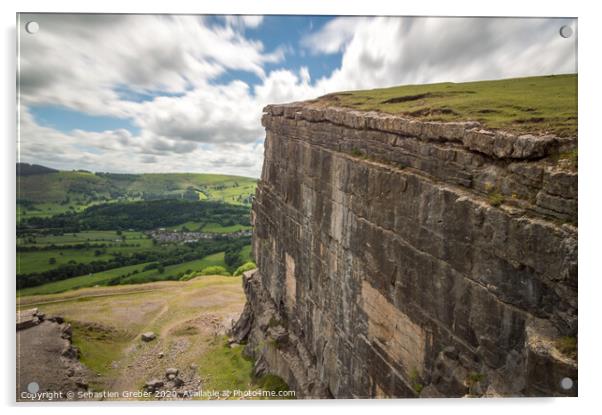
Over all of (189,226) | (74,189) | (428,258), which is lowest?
(189,226)

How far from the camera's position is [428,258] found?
10.6 metres

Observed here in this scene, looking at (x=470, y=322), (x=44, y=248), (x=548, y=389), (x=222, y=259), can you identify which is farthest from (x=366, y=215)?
(x=222, y=259)

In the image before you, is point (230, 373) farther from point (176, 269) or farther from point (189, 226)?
point (189, 226)

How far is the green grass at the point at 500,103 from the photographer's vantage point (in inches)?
402

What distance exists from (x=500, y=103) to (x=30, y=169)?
49.3 ft

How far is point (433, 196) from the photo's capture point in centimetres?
1036

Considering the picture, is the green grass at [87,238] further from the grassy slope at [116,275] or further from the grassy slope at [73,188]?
the grassy slope at [116,275]

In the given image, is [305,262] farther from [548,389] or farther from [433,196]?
[548,389]

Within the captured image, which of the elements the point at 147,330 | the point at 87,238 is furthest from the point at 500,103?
the point at 147,330

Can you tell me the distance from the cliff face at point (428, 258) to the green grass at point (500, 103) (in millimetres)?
976

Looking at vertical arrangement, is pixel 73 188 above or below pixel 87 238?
above

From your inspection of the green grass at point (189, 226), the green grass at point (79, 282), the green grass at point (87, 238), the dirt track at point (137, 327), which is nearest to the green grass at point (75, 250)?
the green grass at point (87, 238)

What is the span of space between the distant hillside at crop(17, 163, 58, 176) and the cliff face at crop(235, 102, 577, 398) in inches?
408

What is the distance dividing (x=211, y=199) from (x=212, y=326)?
64.3ft
